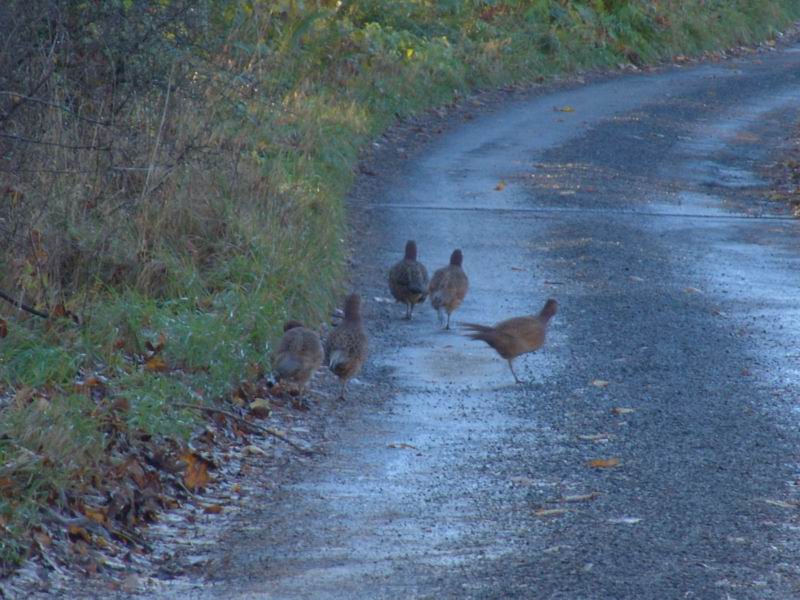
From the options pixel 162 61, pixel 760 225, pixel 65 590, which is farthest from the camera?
pixel 760 225

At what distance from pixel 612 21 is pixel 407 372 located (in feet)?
67.9

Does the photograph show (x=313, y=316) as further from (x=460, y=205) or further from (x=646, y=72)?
(x=646, y=72)

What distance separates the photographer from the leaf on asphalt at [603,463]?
7121mm

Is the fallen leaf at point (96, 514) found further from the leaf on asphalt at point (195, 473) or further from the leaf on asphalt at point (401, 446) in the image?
the leaf on asphalt at point (401, 446)

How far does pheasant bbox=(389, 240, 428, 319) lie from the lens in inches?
412

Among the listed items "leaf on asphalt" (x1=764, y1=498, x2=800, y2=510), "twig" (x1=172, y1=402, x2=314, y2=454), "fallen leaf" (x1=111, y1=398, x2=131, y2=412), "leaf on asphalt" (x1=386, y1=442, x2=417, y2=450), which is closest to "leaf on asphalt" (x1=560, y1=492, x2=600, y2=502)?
"leaf on asphalt" (x1=764, y1=498, x2=800, y2=510)

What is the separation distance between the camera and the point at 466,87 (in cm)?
2308

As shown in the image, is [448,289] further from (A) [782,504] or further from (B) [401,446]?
(A) [782,504]

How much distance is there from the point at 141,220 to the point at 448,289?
2.24 metres

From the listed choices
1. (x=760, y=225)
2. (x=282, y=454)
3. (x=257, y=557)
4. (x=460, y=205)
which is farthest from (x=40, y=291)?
(x=760, y=225)

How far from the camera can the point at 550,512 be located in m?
6.41

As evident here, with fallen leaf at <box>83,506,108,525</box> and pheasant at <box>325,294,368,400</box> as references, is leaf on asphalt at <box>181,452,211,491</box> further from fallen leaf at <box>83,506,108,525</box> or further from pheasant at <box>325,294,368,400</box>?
pheasant at <box>325,294,368,400</box>

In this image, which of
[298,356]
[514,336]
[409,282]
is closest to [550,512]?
[298,356]

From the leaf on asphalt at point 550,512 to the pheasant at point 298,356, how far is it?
2.09m
